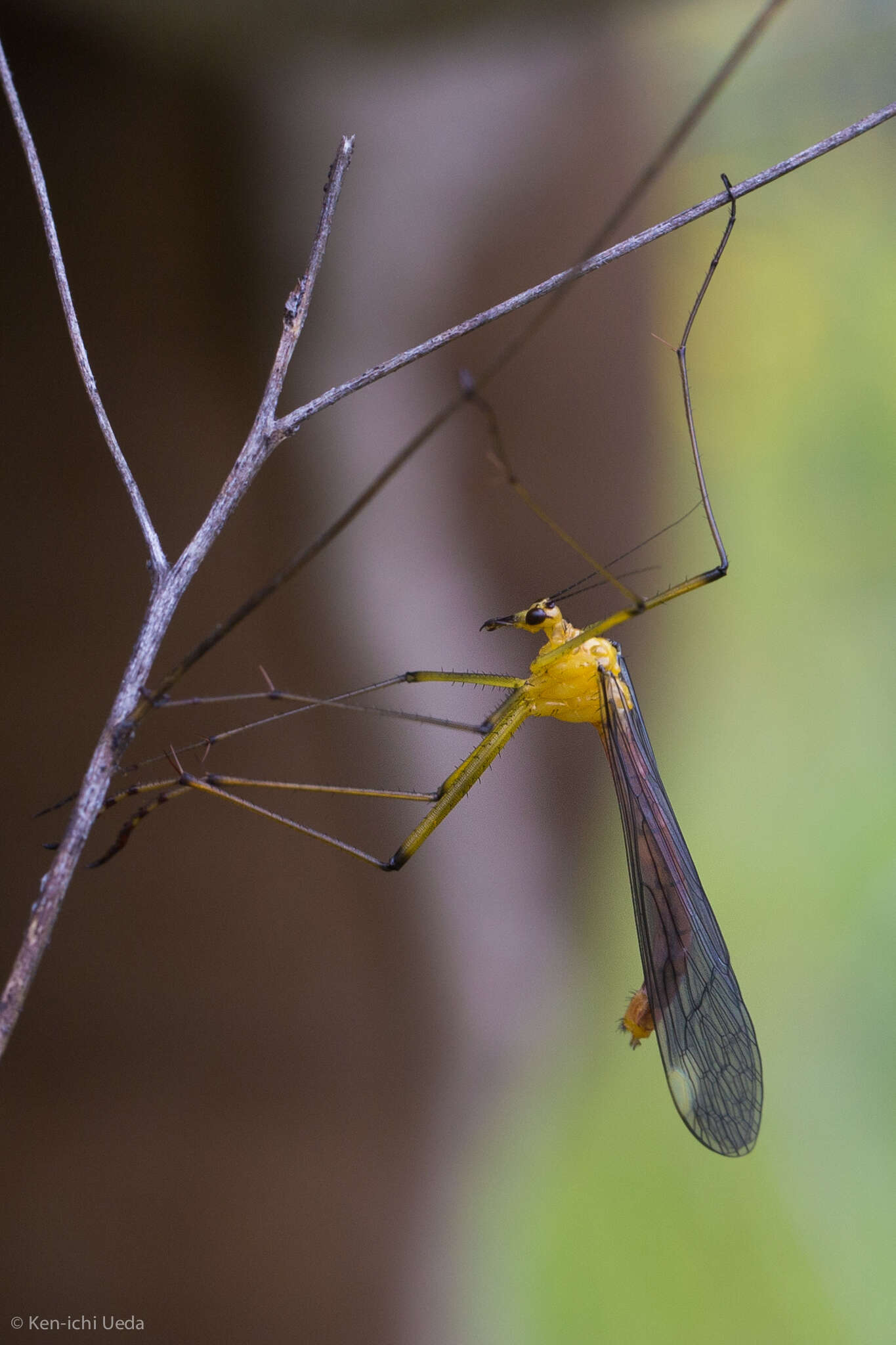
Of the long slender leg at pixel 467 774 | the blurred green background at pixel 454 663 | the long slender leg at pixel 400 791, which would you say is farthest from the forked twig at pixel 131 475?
the blurred green background at pixel 454 663

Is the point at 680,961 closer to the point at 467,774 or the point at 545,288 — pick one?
the point at 467,774

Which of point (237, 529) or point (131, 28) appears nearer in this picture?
point (131, 28)

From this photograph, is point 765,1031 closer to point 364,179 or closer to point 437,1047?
point 437,1047

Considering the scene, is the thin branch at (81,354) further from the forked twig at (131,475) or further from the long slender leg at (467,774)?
the long slender leg at (467,774)

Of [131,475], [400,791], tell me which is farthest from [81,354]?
[400,791]

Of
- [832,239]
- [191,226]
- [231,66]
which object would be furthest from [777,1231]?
[231,66]

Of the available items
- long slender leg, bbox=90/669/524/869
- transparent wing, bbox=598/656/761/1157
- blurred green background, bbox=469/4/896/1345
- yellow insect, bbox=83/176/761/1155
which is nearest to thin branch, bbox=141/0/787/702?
long slender leg, bbox=90/669/524/869

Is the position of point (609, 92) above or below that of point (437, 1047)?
above

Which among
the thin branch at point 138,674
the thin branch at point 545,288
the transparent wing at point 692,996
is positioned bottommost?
the transparent wing at point 692,996

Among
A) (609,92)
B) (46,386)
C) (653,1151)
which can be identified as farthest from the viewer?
(609,92)
